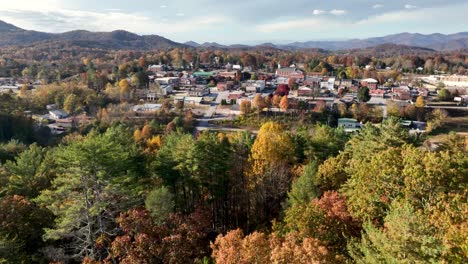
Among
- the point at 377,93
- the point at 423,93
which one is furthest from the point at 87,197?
the point at 423,93

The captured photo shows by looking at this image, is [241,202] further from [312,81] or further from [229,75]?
[229,75]

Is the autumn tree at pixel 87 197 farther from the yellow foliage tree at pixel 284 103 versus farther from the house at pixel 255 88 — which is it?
the house at pixel 255 88

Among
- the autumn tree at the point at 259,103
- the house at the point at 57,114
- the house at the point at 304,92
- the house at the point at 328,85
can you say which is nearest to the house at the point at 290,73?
the house at the point at 328,85

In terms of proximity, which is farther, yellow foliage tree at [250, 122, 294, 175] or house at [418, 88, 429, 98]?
house at [418, 88, 429, 98]

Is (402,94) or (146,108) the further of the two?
(402,94)

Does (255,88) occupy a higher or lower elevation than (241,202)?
higher

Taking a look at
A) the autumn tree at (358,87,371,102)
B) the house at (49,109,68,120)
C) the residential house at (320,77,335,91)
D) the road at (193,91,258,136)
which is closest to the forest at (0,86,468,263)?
the road at (193,91,258,136)

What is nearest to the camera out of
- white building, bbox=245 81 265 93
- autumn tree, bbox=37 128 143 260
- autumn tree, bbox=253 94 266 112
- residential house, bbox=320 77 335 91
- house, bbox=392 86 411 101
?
autumn tree, bbox=37 128 143 260

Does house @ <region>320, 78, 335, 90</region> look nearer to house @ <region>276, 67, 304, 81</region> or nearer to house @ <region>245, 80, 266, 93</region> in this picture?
house @ <region>276, 67, 304, 81</region>

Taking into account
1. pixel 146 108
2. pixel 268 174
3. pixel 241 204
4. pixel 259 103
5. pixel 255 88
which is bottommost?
pixel 241 204

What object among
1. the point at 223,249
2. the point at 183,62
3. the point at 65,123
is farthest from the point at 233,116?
the point at 183,62

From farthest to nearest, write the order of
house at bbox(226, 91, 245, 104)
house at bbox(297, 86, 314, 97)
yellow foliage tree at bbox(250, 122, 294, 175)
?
house at bbox(297, 86, 314, 97), house at bbox(226, 91, 245, 104), yellow foliage tree at bbox(250, 122, 294, 175)

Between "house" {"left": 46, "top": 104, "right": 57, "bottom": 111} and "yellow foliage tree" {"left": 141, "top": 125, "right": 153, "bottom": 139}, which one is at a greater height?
"house" {"left": 46, "top": 104, "right": 57, "bottom": 111}
